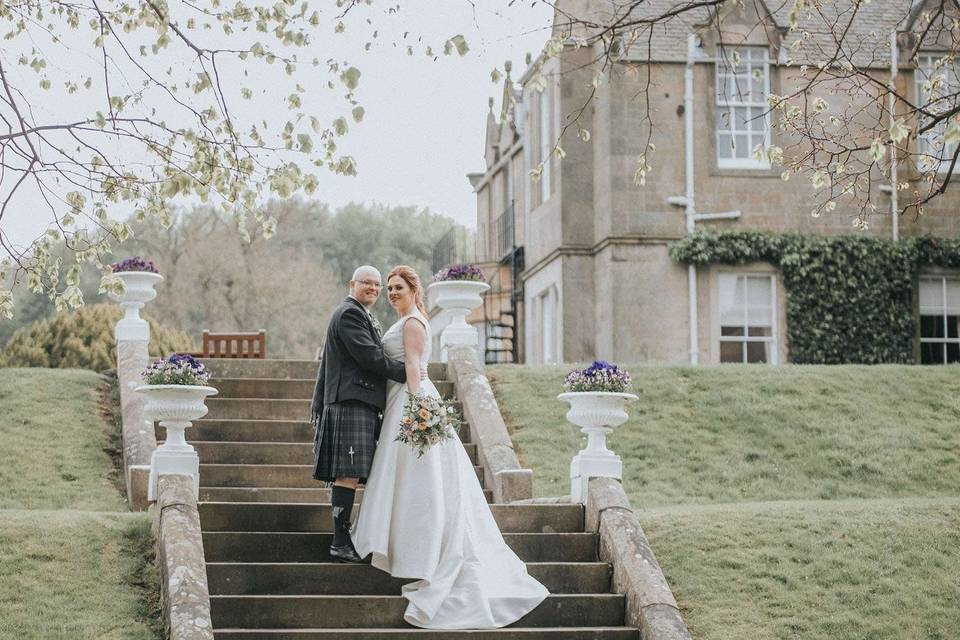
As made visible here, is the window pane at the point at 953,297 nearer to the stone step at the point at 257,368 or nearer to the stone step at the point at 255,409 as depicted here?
the stone step at the point at 255,409

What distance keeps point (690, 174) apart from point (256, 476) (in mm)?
12470

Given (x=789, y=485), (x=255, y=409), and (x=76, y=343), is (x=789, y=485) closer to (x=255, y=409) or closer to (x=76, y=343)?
(x=255, y=409)

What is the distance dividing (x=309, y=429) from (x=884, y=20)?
51.6ft

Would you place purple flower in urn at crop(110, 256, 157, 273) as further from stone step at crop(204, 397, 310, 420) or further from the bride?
the bride

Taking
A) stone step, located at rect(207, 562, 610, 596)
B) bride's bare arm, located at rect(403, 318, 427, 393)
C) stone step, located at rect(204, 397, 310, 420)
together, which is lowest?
stone step, located at rect(207, 562, 610, 596)

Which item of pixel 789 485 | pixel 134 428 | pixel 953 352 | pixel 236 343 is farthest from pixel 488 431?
pixel 953 352

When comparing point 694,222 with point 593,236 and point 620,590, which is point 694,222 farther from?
point 620,590

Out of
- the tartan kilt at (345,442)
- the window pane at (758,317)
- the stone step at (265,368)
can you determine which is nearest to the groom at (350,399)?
the tartan kilt at (345,442)

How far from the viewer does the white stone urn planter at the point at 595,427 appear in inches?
452

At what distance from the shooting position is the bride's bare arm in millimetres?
9953

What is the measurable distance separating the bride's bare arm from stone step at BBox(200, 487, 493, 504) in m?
3.10

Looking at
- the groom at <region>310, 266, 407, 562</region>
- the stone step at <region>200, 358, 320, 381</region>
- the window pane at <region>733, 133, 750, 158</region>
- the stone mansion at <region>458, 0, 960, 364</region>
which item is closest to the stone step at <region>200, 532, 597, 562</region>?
the groom at <region>310, 266, 407, 562</region>

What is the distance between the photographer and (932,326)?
79.7ft

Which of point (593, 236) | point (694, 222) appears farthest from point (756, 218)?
point (593, 236)
